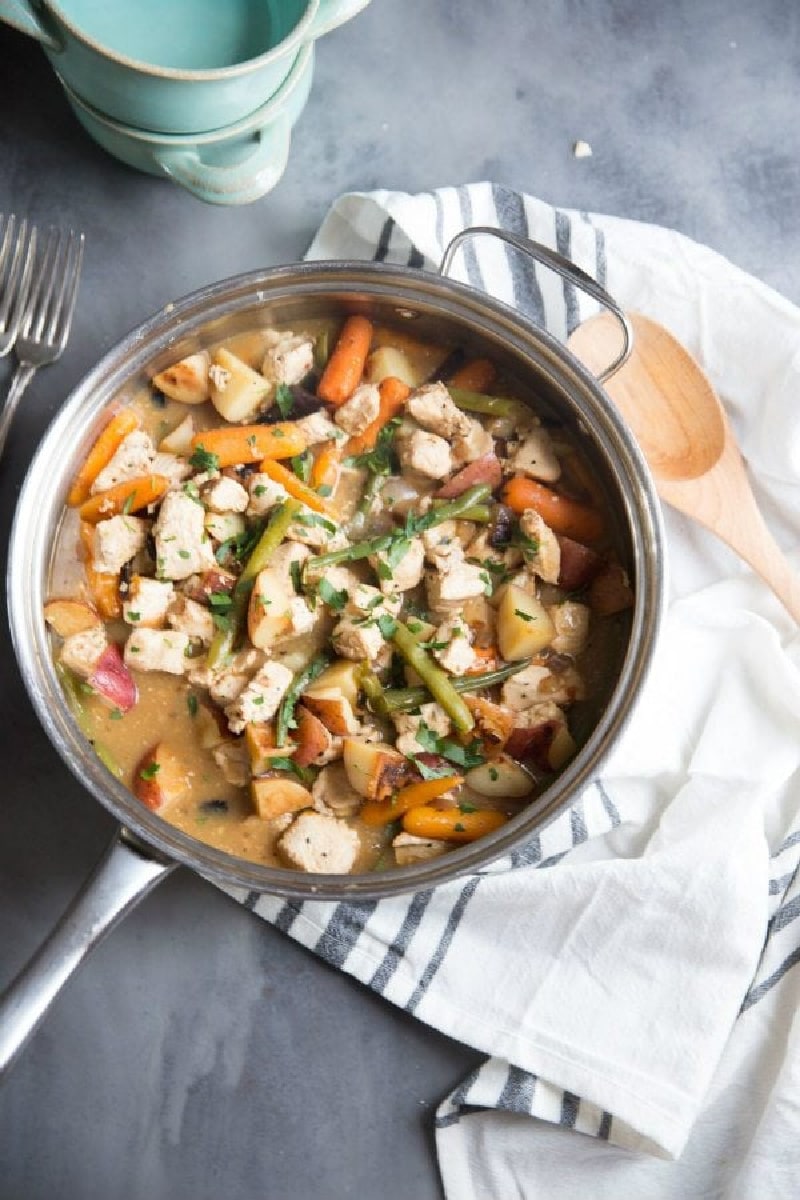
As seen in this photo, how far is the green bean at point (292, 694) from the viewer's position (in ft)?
7.71

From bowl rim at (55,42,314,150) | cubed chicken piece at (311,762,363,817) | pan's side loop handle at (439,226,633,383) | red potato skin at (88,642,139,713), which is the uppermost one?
bowl rim at (55,42,314,150)

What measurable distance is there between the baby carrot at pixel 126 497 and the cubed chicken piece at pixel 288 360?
1.02 ft

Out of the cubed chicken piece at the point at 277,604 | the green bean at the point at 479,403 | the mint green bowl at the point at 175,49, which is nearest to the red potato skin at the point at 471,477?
the green bean at the point at 479,403

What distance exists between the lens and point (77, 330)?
2.67 meters

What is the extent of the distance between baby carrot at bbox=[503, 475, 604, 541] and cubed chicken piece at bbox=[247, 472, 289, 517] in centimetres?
46

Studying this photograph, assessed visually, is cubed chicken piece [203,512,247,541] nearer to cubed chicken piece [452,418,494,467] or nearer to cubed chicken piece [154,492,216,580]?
cubed chicken piece [154,492,216,580]

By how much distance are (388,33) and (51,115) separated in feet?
2.57

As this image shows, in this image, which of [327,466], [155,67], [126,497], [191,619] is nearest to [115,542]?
[126,497]

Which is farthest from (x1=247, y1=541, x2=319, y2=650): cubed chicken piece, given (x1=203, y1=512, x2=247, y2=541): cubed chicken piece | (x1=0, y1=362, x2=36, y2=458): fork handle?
(x1=0, y1=362, x2=36, y2=458): fork handle

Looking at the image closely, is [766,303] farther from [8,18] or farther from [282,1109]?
[282,1109]

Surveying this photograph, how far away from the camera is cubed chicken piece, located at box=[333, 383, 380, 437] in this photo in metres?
2.43

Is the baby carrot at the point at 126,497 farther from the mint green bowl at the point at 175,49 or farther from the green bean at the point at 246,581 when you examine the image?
the mint green bowl at the point at 175,49

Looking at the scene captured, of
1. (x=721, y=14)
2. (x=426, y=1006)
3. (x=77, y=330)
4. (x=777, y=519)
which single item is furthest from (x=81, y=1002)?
(x=721, y=14)

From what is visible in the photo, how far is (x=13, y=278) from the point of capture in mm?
2590
